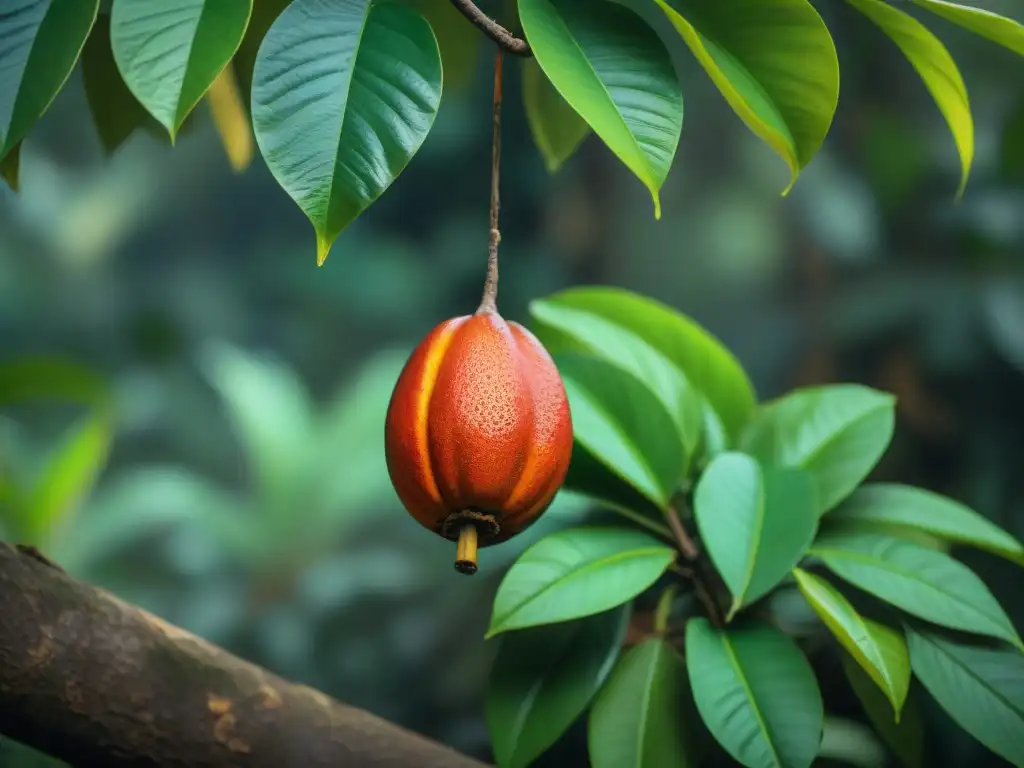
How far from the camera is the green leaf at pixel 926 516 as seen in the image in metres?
0.74

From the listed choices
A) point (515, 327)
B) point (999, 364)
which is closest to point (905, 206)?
point (999, 364)

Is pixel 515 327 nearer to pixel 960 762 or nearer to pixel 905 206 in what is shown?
pixel 960 762

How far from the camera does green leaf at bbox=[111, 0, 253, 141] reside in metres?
0.44

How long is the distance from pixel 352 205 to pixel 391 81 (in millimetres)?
73

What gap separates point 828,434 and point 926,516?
10 cm

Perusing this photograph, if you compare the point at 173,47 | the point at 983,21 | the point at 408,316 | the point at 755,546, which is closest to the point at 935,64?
the point at 983,21

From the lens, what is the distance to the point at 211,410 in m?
2.93

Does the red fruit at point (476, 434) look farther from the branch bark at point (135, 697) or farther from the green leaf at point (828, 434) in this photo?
the green leaf at point (828, 434)

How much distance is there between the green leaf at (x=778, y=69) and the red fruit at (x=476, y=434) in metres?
0.17

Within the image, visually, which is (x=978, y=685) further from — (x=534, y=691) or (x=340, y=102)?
(x=340, y=102)

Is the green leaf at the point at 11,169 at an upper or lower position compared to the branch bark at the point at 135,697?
upper

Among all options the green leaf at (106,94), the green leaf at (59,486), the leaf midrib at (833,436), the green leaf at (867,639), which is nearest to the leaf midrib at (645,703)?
the green leaf at (867,639)

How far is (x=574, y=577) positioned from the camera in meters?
0.65

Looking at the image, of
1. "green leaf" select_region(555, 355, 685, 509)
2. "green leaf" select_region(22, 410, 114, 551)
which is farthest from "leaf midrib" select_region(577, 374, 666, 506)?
"green leaf" select_region(22, 410, 114, 551)
